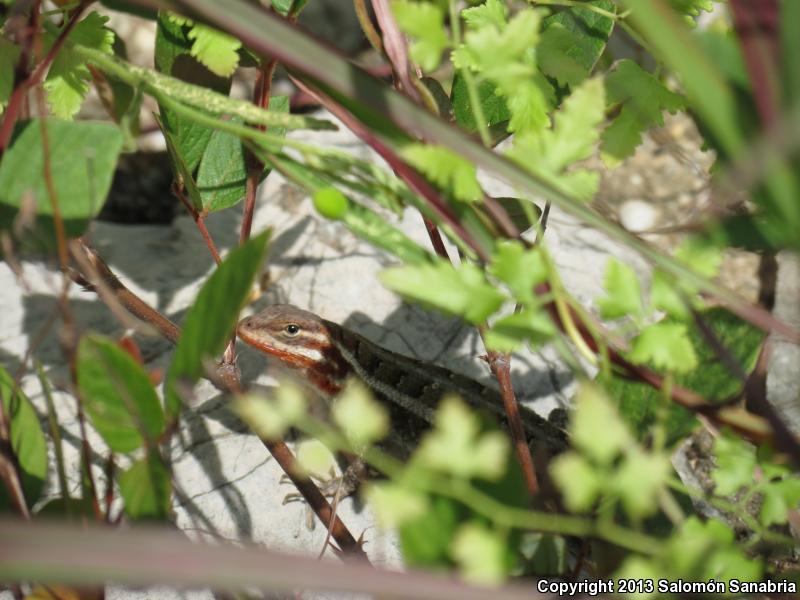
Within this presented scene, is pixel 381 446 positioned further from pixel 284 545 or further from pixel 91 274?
pixel 91 274

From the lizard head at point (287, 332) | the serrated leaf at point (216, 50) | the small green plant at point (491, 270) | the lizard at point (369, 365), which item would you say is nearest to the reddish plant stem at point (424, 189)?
the small green plant at point (491, 270)

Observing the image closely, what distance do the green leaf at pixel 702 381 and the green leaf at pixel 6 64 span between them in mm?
1334

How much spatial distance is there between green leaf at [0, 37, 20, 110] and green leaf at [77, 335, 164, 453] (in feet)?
2.37

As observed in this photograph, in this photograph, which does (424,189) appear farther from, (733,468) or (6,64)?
(6,64)

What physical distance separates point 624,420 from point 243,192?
1.08 meters

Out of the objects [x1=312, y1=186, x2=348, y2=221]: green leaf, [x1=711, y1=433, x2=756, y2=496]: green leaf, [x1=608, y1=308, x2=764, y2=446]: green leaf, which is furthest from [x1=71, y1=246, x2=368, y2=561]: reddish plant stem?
[x1=711, y1=433, x2=756, y2=496]: green leaf

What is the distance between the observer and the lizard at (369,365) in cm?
293

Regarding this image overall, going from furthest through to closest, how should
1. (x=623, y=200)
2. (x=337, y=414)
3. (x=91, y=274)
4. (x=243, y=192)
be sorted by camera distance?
1. (x=623, y=200)
2. (x=243, y=192)
3. (x=91, y=274)
4. (x=337, y=414)

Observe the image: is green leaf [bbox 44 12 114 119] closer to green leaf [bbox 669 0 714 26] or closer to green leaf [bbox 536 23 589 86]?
green leaf [bbox 536 23 589 86]

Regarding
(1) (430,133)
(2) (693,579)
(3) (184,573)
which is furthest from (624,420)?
(3) (184,573)

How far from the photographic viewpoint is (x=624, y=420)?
5.45ft

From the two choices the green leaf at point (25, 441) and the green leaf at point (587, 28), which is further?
the green leaf at point (587, 28)

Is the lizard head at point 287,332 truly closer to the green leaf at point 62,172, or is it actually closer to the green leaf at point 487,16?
the green leaf at point 62,172

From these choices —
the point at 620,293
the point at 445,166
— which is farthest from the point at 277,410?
the point at 620,293
